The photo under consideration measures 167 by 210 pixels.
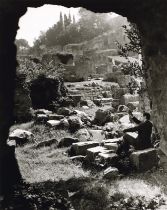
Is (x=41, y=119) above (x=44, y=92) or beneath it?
beneath

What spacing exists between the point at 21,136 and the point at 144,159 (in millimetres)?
4864

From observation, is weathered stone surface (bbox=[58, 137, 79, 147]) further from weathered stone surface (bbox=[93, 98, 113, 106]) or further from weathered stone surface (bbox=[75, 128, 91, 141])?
weathered stone surface (bbox=[93, 98, 113, 106])

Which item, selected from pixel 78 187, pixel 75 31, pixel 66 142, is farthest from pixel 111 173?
pixel 75 31

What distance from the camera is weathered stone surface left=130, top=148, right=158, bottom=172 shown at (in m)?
7.73

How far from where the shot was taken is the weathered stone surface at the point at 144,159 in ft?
25.4

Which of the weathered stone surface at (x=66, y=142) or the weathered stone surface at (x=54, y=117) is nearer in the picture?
the weathered stone surface at (x=66, y=142)

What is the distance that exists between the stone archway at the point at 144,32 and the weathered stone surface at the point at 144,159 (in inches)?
112

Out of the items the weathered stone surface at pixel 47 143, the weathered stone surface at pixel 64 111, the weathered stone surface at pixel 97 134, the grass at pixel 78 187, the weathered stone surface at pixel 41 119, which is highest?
the weathered stone surface at pixel 64 111

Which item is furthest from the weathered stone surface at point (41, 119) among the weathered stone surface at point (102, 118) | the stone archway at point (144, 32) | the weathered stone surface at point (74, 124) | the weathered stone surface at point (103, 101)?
the stone archway at point (144, 32)

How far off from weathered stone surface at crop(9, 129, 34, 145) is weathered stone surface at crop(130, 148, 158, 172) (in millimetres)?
4432

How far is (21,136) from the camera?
11.1 m

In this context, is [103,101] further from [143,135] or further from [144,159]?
[144,159]

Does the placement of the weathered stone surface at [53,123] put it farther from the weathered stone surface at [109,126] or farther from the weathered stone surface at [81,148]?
the weathered stone surface at [81,148]

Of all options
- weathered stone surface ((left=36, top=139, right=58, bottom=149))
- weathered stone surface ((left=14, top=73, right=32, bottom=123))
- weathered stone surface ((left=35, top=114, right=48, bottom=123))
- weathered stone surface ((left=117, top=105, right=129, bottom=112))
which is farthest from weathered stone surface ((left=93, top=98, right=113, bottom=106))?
weathered stone surface ((left=36, top=139, right=58, bottom=149))
